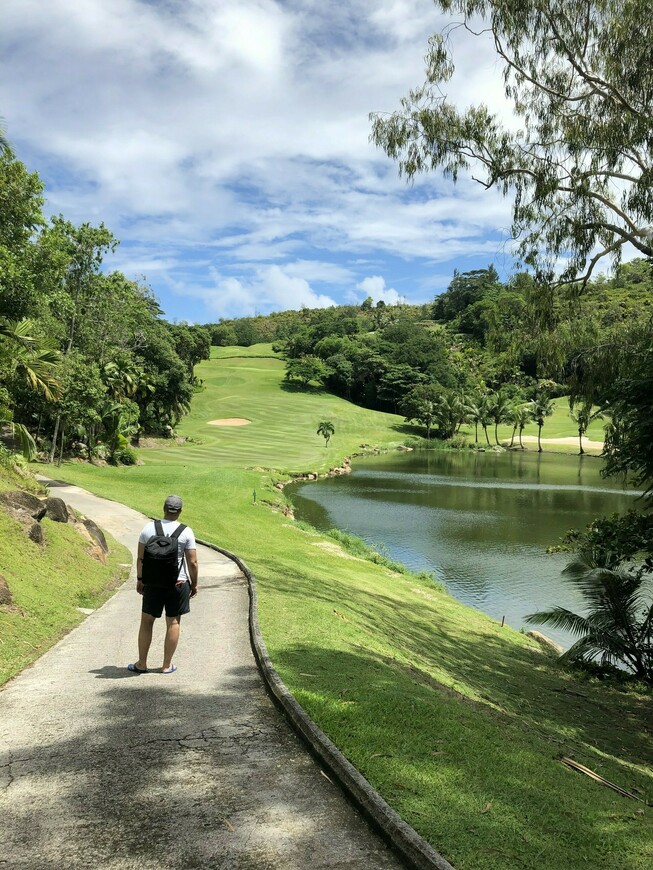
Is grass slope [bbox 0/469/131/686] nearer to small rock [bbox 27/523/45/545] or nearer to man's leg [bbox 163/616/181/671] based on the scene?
small rock [bbox 27/523/45/545]

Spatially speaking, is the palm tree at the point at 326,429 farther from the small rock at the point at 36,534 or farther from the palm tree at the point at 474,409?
the small rock at the point at 36,534

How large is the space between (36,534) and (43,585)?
5.75ft

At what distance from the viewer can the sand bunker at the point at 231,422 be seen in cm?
8419

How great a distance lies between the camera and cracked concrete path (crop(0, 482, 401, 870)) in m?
3.74

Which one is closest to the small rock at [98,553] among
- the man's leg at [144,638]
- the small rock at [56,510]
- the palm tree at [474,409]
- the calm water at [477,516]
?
the small rock at [56,510]

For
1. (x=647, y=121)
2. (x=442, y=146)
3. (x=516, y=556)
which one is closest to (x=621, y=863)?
(x=647, y=121)

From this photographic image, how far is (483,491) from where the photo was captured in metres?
49.3

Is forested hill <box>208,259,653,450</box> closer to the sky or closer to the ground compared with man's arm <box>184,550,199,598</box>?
closer to the sky

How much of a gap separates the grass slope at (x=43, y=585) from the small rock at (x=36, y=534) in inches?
4.6

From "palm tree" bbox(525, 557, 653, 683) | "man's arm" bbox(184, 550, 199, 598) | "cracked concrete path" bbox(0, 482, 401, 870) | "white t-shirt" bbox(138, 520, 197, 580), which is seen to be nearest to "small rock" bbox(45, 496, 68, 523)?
"cracked concrete path" bbox(0, 482, 401, 870)

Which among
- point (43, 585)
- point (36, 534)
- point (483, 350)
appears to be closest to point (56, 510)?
point (36, 534)

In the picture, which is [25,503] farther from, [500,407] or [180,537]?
[500,407]

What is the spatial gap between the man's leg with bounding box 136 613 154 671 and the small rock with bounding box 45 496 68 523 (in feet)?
27.2

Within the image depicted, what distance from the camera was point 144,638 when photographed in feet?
23.6
